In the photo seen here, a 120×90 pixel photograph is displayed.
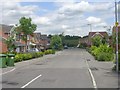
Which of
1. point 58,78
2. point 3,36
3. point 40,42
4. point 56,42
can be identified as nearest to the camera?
point 58,78

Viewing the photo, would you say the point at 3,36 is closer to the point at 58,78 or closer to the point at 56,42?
the point at 56,42

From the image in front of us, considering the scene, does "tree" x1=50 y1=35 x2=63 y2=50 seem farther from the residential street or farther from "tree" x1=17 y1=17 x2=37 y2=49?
the residential street

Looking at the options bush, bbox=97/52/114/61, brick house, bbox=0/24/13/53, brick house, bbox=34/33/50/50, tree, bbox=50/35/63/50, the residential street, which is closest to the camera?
the residential street

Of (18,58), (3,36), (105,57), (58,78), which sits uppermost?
(3,36)

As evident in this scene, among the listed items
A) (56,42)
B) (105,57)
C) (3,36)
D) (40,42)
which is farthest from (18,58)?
(40,42)

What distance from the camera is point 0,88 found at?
46.3 ft

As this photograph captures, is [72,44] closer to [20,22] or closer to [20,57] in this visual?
[20,22]

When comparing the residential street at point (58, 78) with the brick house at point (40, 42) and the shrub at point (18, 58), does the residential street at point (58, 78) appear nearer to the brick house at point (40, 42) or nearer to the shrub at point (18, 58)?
the shrub at point (18, 58)

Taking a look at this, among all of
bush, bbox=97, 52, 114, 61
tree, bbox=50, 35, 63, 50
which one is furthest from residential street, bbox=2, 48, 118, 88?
tree, bbox=50, 35, 63, 50

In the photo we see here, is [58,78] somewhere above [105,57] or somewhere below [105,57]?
above

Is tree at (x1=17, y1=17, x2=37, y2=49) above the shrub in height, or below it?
above

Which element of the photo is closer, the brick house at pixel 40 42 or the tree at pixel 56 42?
the tree at pixel 56 42

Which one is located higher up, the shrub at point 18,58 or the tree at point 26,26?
the tree at point 26,26

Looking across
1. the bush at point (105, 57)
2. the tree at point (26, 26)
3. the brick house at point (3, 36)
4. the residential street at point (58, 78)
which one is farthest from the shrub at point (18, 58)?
the tree at point (26, 26)
